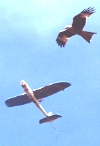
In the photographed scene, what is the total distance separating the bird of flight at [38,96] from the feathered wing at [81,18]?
348 inches

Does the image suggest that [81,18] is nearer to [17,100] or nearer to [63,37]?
[63,37]

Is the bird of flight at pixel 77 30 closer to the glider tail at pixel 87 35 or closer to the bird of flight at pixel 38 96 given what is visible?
the glider tail at pixel 87 35

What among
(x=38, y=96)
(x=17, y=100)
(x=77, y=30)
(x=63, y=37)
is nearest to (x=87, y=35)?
(x=77, y=30)

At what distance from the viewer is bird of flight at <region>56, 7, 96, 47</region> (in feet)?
80.2

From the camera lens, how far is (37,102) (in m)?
33.8

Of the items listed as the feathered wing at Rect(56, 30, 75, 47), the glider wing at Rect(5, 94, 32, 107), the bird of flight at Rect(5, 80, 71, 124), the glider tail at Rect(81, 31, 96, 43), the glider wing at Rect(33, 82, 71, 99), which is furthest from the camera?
the glider wing at Rect(5, 94, 32, 107)

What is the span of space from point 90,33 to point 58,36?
10.4 ft

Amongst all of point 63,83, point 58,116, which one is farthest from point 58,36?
point 58,116

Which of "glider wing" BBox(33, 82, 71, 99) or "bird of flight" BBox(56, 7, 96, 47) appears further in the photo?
"glider wing" BBox(33, 82, 71, 99)

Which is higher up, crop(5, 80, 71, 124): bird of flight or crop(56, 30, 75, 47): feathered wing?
crop(56, 30, 75, 47): feathered wing

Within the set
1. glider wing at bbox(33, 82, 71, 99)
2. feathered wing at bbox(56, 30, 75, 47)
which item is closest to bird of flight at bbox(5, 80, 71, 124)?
glider wing at bbox(33, 82, 71, 99)

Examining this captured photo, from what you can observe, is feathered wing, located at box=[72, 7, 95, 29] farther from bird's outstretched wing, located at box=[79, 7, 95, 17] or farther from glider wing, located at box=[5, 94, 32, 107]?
glider wing, located at box=[5, 94, 32, 107]

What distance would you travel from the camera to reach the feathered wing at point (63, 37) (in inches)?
1039

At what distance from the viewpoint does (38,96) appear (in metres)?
35.0
